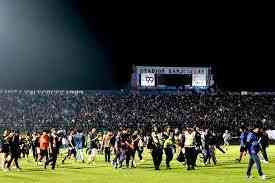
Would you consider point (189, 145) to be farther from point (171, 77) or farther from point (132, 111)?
point (132, 111)

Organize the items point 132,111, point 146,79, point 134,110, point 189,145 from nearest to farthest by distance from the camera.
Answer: point 189,145
point 146,79
point 132,111
point 134,110

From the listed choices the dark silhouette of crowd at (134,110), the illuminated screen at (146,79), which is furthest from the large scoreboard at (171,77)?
the dark silhouette of crowd at (134,110)

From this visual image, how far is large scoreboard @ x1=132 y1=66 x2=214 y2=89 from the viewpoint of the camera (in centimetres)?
7162

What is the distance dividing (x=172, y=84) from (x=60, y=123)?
15.2 meters

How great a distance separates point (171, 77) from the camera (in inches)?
2940

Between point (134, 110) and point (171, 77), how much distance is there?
11.7m

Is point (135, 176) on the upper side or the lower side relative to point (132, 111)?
lower

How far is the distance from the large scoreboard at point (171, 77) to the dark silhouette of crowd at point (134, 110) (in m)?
5.71

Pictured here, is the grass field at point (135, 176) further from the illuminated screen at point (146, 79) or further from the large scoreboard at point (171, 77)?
the illuminated screen at point (146, 79)

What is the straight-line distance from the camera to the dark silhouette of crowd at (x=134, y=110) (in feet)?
256

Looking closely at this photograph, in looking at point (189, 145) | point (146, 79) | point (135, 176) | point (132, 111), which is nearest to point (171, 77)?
point (146, 79)

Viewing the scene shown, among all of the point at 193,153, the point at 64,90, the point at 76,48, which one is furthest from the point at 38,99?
the point at 193,153

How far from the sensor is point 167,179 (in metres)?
24.2

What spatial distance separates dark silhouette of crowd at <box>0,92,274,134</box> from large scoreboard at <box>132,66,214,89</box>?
18.7 feet
